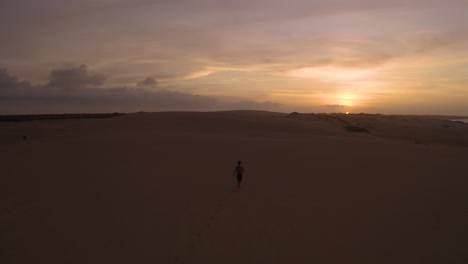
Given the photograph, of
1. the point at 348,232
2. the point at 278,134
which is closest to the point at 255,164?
the point at 348,232

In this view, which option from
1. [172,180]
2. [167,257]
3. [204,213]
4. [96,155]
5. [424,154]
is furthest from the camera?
[424,154]

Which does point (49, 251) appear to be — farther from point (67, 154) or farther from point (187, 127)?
point (187, 127)

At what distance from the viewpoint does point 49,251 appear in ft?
24.9

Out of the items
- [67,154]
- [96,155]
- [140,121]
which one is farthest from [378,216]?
[140,121]

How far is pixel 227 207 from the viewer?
35.8ft

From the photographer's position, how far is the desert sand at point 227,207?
25.3 ft

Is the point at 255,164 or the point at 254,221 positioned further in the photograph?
the point at 255,164

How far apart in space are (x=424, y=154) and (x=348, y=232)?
16.6m

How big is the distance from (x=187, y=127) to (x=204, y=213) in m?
26.2

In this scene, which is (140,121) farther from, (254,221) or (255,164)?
(254,221)

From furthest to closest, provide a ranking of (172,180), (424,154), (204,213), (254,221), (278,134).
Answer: (278,134)
(424,154)
(172,180)
(204,213)
(254,221)

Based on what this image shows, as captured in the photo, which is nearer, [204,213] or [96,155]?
[204,213]

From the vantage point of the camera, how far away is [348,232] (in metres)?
8.86

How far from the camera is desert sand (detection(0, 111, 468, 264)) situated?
771cm
